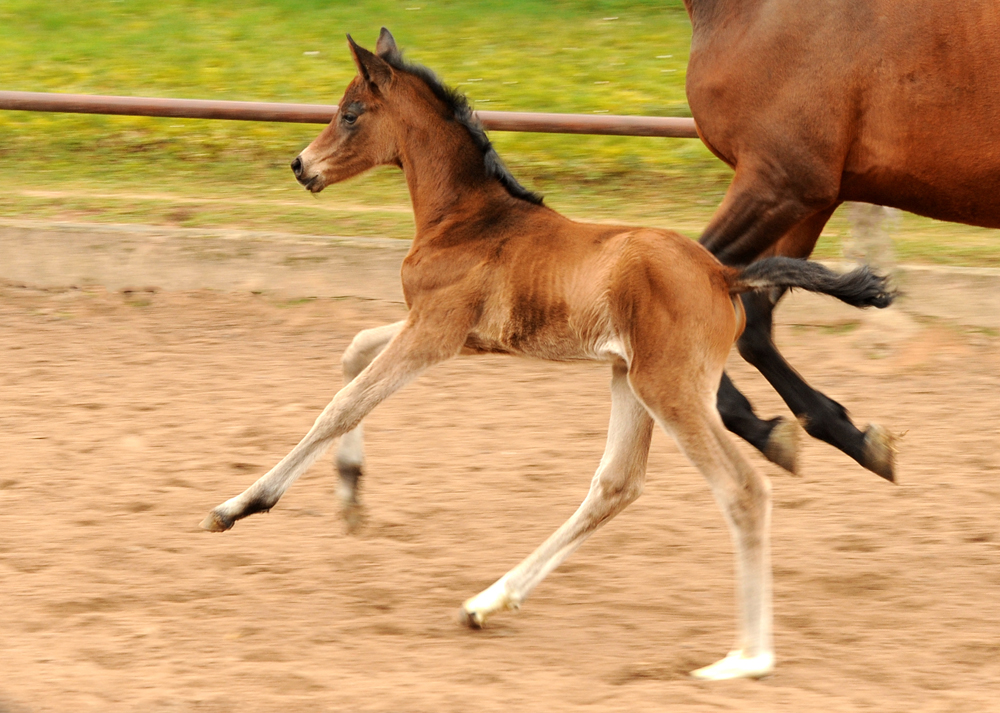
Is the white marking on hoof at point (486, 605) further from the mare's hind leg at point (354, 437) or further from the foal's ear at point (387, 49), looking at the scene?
the foal's ear at point (387, 49)

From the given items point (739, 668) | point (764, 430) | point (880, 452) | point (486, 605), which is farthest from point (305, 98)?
point (739, 668)

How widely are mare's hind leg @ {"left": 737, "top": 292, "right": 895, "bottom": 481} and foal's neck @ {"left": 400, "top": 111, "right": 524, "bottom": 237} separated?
1.08m

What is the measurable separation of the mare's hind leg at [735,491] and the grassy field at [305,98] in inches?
157

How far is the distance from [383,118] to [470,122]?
26 centimetres

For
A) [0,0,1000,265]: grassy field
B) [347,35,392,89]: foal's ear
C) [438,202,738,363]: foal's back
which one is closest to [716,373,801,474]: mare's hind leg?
[438,202,738,363]: foal's back

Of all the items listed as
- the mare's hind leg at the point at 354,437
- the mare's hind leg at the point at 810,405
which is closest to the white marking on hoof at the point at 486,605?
the mare's hind leg at the point at 354,437

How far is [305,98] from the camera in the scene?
10898 mm

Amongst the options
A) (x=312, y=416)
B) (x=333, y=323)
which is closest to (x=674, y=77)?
(x=333, y=323)

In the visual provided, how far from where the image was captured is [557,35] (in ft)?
40.8

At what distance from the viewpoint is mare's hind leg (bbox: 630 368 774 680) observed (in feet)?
10.4

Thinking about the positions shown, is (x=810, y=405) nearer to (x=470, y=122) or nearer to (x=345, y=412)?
(x=470, y=122)

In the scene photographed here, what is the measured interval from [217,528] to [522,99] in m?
7.75

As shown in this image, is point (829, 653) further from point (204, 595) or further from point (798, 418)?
point (204, 595)

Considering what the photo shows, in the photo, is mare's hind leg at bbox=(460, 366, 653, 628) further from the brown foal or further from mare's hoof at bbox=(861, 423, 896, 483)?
mare's hoof at bbox=(861, 423, 896, 483)
